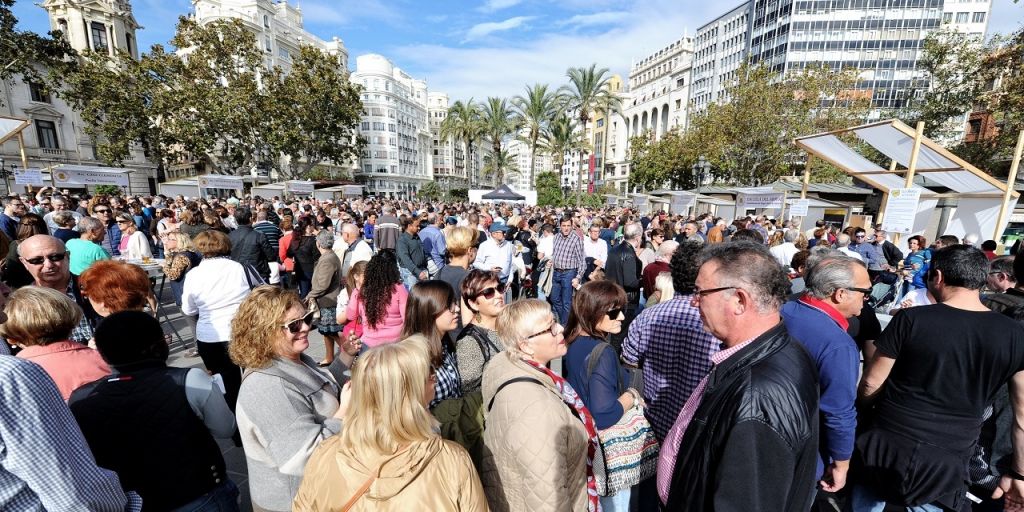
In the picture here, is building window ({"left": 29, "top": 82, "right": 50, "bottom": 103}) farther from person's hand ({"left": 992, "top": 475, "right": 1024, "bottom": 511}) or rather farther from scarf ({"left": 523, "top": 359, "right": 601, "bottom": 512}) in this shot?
person's hand ({"left": 992, "top": 475, "right": 1024, "bottom": 511})

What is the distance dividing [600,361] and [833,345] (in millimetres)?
1217

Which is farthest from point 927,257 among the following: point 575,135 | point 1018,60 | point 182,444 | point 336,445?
point 575,135

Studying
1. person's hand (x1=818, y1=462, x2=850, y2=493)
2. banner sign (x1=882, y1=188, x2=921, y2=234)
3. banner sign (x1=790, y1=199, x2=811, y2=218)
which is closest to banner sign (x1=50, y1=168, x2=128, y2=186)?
person's hand (x1=818, y1=462, x2=850, y2=493)

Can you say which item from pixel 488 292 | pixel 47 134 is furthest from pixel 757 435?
pixel 47 134

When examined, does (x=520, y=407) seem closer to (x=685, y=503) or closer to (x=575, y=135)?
(x=685, y=503)

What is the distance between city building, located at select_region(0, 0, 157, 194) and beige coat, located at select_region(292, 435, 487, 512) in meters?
38.4

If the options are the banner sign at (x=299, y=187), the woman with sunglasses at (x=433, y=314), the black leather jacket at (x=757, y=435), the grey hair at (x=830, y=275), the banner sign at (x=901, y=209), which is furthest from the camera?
the banner sign at (x=299, y=187)

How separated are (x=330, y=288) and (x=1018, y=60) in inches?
993

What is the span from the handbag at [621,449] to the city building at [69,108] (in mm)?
38832

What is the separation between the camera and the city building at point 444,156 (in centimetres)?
9431

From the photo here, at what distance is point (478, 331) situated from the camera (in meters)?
2.55

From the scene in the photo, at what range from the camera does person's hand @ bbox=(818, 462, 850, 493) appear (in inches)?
89.3

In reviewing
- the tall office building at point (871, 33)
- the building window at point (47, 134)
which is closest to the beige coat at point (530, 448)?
the building window at point (47, 134)

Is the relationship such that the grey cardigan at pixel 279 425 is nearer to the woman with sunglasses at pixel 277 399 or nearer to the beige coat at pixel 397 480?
the woman with sunglasses at pixel 277 399
